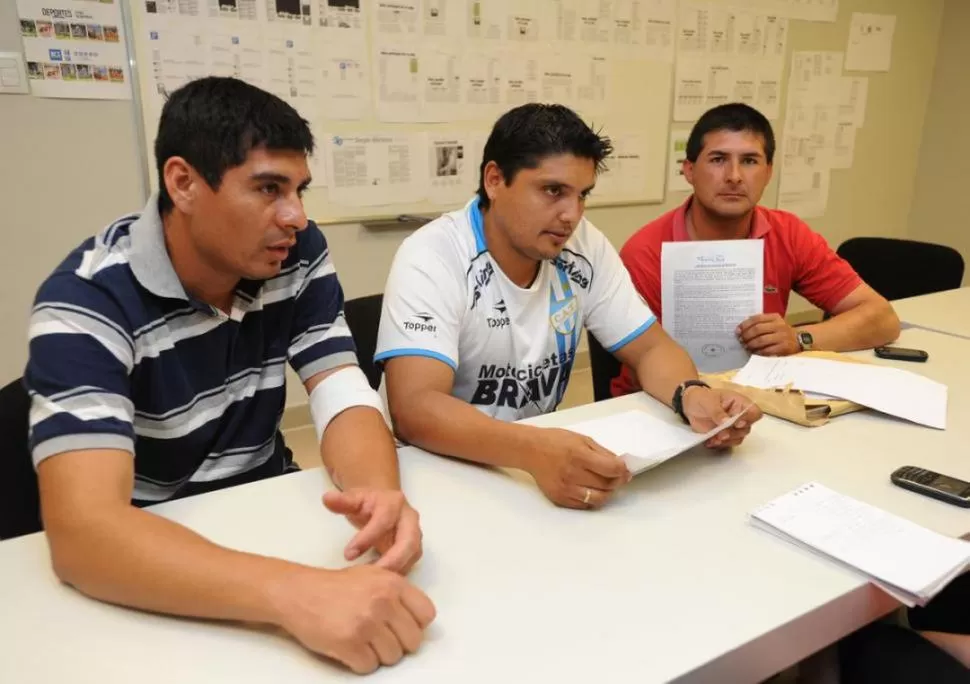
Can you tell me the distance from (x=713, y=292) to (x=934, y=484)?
30.9 inches

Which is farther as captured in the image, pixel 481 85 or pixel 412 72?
pixel 481 85

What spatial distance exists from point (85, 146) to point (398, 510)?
6.83ft

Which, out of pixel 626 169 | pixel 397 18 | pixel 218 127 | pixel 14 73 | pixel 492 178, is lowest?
pixel 626 169

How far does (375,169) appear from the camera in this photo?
2.89 m

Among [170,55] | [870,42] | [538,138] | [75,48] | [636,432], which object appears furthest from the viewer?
[870,42]

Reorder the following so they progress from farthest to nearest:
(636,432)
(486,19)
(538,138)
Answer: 1. (486,19)
2. (538,138)
3. (636,432)

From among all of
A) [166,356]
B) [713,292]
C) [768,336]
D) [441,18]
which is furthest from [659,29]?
[166,356]

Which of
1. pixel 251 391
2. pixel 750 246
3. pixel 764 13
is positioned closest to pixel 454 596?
pixel 251 391

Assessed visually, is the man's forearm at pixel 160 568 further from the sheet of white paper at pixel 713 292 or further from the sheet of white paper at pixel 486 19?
the sheet of white paper at pixel 486 19

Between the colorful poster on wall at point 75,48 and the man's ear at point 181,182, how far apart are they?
162 cm

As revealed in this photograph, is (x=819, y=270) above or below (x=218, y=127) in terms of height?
below

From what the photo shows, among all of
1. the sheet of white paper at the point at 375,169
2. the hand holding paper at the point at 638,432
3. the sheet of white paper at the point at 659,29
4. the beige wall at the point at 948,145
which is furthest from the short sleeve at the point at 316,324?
the beige wall at the point at 948,145

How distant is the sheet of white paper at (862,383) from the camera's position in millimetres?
1438

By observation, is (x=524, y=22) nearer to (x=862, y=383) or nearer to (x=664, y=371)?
(x=664, y=371)
